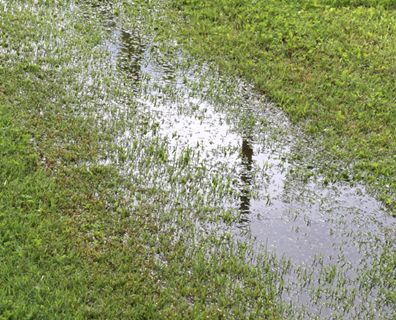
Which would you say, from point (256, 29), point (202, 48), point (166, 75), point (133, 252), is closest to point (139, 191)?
point (133, 252)

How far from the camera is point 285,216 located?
7590 millimetres

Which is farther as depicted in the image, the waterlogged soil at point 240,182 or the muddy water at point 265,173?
the muddy water at point 265,173

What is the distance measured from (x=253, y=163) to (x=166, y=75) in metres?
3.29

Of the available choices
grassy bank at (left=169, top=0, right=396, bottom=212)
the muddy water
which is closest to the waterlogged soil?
the muddy water

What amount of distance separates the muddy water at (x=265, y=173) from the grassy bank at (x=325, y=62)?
400 millimetres

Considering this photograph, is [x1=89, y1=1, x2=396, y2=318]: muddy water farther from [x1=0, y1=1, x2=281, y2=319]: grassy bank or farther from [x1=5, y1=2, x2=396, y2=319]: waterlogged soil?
[x1=0, y1=1, x2=281, y2=319]: grassy bank

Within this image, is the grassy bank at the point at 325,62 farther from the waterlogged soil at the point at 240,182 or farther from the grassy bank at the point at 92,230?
the grassy bank at the point at 92,230

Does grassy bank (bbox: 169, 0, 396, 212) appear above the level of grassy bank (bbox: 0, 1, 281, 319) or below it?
above

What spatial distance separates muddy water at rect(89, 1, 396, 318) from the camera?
681 centimetres

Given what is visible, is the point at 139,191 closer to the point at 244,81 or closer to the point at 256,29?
the point at 244,81

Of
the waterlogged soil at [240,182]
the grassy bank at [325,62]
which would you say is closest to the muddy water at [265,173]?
the waterlogged soil at [240,182]

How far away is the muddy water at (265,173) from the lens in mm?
6809

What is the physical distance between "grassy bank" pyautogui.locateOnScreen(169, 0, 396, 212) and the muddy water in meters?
0.40

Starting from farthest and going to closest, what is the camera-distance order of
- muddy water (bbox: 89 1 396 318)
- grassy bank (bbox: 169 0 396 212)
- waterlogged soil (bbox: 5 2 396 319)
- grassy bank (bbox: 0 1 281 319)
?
grassy bank (bbox: 169 0 396 212), muddy water (bbox: 89 1 396 318), waterlogged soil (bbox: 5 2 396 319), grassy bank (bbox: 0 1 281 319)
